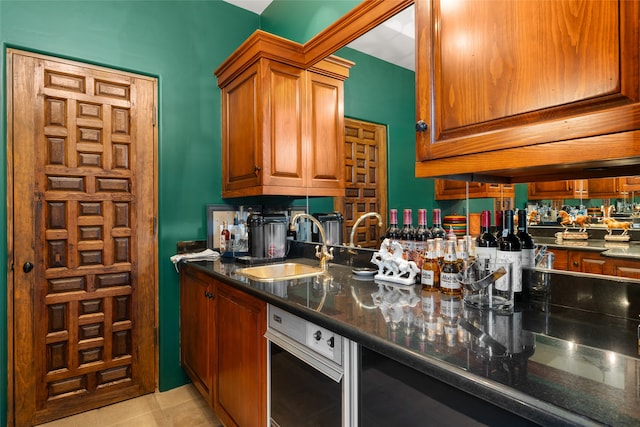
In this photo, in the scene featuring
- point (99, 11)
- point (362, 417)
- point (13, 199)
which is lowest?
point (362, 417)

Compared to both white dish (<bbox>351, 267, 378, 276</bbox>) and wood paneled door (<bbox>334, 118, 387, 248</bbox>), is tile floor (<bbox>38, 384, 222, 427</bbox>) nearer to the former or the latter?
white dish (<bbox>351, 267, 378, 276</bbox>)

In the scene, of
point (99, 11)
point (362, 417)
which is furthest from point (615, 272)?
point (99, 11)

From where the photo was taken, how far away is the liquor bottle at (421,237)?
61.4 inches

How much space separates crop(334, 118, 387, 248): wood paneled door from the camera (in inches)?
70.8

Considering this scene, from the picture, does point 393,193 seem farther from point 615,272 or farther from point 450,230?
point 615,272

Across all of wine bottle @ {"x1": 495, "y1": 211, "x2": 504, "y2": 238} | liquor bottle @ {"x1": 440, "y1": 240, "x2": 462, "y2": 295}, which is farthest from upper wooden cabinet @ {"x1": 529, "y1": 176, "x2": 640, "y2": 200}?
liquor bottle @ {"x1": 440, "y1": 240, "x2": 462, "y2": 295}

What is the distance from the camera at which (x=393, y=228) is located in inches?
67.6

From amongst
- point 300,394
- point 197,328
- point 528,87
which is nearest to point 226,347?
point 197,328

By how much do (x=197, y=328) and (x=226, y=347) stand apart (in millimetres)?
493

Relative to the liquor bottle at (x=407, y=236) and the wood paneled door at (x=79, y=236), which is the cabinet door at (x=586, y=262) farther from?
the wood paneled door at (x=79, y=236)

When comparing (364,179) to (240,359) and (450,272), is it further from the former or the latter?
(240,359)

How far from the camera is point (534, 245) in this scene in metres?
1.18

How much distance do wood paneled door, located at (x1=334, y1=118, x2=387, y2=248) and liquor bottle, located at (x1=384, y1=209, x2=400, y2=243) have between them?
0.05 meters

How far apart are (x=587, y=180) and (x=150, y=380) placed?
2.76m
